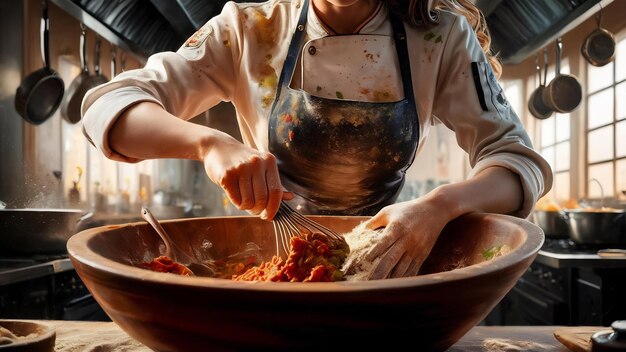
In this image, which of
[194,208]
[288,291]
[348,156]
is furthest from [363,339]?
[194,208]

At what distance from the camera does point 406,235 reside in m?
0.86

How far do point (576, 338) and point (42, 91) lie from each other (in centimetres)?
345

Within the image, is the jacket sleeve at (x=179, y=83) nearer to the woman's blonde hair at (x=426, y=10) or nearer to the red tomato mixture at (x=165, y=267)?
the red tomato mixture at (x=165, y=267)

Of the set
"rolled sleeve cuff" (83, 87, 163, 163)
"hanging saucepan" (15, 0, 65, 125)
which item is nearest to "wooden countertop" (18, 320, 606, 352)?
"rolled sleeve cuff" (83, 87, 163, 163)

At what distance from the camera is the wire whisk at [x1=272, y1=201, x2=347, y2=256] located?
0.96 meters

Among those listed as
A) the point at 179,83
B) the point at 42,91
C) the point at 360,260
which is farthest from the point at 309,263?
the point at 42,91

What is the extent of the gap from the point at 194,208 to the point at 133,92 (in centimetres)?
510

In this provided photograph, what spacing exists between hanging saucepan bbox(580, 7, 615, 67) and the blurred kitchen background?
11 centimetres

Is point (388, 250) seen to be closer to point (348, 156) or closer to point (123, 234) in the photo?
point (123, 234)

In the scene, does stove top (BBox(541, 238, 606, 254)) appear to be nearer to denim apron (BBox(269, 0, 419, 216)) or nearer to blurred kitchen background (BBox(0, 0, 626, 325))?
blurred kitchen background (BBox(0, 0, 626, 325))

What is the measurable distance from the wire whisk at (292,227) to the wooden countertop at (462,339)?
11.0 inches

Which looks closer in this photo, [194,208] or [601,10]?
[601,10]

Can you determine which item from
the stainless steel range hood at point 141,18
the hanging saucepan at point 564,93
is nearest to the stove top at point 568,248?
the hanging saucepan at point 564,93

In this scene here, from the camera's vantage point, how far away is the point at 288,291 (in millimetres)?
489
